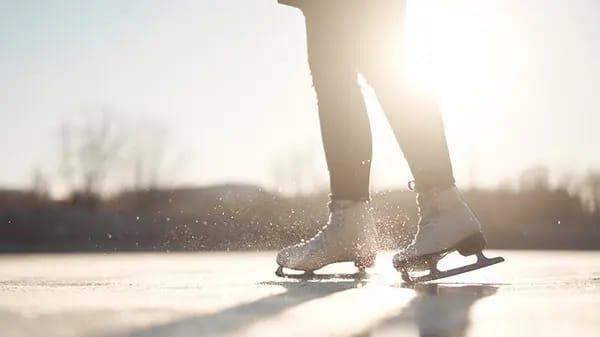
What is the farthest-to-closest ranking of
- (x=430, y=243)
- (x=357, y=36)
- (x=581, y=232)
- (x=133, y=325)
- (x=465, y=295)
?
1. (x=581, y=232)
2. (x=357, y=36)
3. (x=430, y=243)
4. (x=465, y=295)
5. (x=133, y=325)

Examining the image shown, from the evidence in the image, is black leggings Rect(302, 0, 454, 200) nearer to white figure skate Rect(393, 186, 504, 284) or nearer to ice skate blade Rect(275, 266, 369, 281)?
white figure skate Rect(393, 186, 504, 284)

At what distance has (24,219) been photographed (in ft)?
90.4

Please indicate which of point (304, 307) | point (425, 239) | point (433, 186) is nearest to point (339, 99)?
point (433, 186)

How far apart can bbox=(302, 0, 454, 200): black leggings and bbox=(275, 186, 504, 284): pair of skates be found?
0.20 feet

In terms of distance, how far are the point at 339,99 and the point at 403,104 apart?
326 mm

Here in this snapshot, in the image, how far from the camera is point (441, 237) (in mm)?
4062

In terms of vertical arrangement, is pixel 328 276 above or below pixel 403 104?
below

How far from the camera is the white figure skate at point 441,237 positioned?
405cm

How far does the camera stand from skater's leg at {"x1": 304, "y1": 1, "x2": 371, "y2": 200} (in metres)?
4.36

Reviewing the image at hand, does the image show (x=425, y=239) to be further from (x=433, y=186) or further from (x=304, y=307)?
(x=304, y=307)

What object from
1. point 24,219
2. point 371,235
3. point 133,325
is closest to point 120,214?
point 24,219

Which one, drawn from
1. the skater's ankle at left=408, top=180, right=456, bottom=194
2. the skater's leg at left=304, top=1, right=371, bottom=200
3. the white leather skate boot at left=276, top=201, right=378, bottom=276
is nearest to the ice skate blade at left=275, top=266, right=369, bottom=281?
the white leather skate boot at left=276, top=201, right=378, bottom=276

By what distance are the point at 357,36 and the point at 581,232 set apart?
16078mm

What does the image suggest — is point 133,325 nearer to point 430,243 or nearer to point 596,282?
point 430,243
